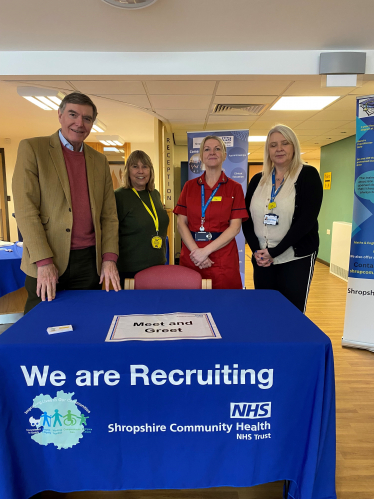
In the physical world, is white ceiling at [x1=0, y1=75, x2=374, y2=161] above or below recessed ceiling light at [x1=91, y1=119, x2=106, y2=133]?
below

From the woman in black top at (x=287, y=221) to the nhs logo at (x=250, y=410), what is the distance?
1.14m

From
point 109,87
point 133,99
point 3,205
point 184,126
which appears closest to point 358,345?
point 109,87

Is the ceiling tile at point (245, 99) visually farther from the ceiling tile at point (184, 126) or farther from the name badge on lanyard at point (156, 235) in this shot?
the name badge on lanyard at point (156, 235)

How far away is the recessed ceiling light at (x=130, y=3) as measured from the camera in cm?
240

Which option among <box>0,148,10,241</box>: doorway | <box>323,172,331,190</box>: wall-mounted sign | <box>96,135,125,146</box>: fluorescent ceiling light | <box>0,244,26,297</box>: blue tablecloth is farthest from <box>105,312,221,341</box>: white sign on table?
<box>0,148,10,241</box>: doorway

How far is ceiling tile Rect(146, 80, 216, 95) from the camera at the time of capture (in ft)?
12.1

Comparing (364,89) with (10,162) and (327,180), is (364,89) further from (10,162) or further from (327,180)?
(10,162)

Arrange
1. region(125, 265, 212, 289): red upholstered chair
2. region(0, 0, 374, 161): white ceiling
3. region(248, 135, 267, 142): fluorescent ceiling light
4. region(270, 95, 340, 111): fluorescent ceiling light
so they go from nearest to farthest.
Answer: region(125, 265, 212, 289): red upholstered chair → region(0, 0, 374, 161): white ceiling → region(270, 95, 340, 111): fluorescent ceiling light → region(248, 135, 267, 142): fluorescent ceiling light

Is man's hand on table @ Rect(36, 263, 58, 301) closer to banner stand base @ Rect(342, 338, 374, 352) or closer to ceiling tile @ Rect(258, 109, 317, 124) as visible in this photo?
banner stand base @ Rect(342, 338, 374, 352)

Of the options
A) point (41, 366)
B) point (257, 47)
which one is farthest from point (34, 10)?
point (41, 366)

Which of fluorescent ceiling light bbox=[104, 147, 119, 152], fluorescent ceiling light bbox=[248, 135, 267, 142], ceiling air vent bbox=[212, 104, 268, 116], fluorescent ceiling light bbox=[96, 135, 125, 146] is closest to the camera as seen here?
ceiling air vent bbox=[212, 104, 268, 116]

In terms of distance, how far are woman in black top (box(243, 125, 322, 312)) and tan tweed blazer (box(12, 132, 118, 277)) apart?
1.12 metres

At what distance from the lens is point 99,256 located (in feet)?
6.07

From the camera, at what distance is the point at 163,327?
1.23m
